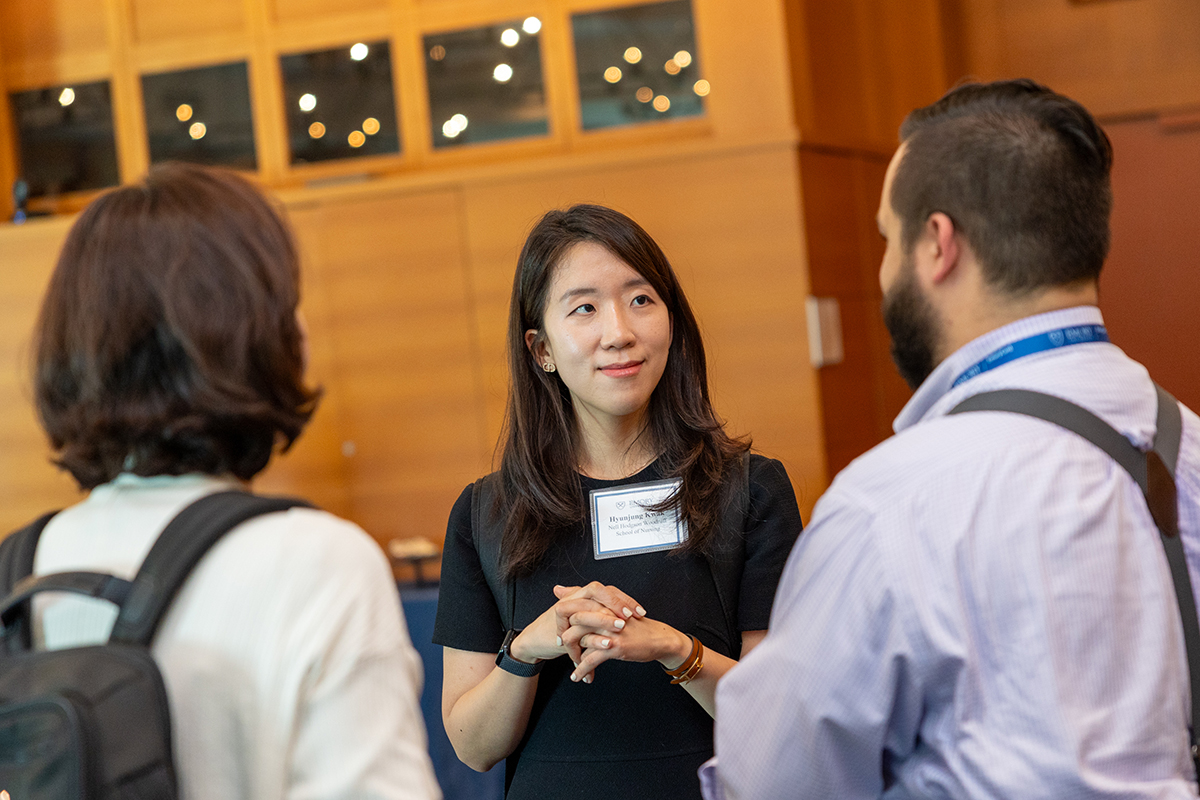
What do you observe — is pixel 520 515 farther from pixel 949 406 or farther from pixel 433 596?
pixel 433 596

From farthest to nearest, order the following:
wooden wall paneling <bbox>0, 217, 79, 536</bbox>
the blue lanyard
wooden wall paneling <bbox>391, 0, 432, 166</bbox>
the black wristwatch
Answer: wooden wall paneling <bbox>0, 217, 79, 536</bbox> → wooden wall paneling <bbox>391, 0, 432, 166</bbox> → the black wristwatch → the blue lanyard

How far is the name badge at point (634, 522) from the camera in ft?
5.65

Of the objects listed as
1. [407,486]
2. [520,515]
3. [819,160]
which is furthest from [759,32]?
[520,515]

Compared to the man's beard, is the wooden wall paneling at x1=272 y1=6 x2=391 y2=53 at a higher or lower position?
higher

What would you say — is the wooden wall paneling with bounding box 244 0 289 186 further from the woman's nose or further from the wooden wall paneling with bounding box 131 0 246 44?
the woman's nose

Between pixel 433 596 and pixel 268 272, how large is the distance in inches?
117

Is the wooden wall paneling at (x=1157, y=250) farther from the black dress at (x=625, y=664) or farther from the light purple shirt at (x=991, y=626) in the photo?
the light purple shirt at (x=991, y=626)

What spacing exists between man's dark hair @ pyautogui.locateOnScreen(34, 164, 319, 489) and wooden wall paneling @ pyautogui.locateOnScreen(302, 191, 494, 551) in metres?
3.67

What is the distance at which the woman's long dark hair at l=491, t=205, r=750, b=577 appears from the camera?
1.74 meters

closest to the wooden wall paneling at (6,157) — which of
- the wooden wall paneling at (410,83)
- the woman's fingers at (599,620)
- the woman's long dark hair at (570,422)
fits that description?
the wooden wall paneling at (410,83)

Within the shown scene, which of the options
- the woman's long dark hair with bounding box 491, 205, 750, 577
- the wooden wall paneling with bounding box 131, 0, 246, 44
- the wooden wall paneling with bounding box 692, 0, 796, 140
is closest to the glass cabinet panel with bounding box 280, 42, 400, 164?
the wooden wall paneling with bounding box 131, 0, 246, 44

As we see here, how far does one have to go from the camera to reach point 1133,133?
4512 millimetres

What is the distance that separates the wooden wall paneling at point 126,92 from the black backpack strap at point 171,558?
4.59 meters

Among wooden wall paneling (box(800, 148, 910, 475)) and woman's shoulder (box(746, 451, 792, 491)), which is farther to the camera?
wooden wall paneling (box(800, 148, 910, 475))
